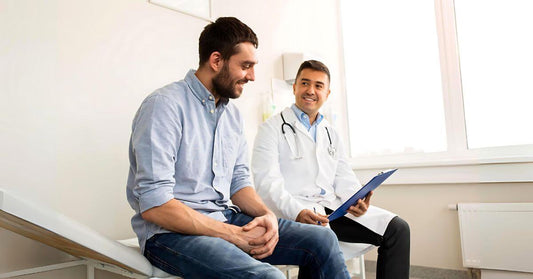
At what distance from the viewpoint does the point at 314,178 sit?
1953mm

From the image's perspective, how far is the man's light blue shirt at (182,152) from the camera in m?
1.15

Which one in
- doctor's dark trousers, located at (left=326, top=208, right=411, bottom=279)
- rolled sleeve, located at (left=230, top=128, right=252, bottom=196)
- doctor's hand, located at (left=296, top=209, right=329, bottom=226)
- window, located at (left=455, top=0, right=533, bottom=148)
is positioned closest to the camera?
rolled sleeve, located at (left=230, top=128, right=252, bottom=196)

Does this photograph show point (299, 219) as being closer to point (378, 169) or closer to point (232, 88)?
point (232, 88)

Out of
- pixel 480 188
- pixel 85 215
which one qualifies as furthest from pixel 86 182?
pixel 480 188

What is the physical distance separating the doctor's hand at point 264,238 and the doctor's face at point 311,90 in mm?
889

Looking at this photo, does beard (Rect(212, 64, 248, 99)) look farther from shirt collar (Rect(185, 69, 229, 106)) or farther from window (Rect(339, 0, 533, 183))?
window (Rect(339, 0, 533, 183))

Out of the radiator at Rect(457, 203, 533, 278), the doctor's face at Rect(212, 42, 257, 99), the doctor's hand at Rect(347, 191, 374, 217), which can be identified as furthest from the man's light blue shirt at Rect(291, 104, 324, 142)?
the radiator at Rect(457, 203, 533, 278)

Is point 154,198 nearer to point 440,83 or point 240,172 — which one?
point 240,172

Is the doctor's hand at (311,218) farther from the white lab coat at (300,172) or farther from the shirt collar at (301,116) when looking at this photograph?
the shirt collar at (301,116)

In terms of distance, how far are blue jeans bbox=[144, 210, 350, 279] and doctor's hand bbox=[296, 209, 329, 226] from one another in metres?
0.24

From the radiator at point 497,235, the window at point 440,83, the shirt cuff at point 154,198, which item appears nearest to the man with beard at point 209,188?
the shirt cuff at point 154,198

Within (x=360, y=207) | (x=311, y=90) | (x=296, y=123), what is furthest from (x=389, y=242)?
(x=311, y=90)

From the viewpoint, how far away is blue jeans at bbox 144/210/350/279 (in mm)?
1043

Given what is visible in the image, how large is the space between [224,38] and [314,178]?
872mm
